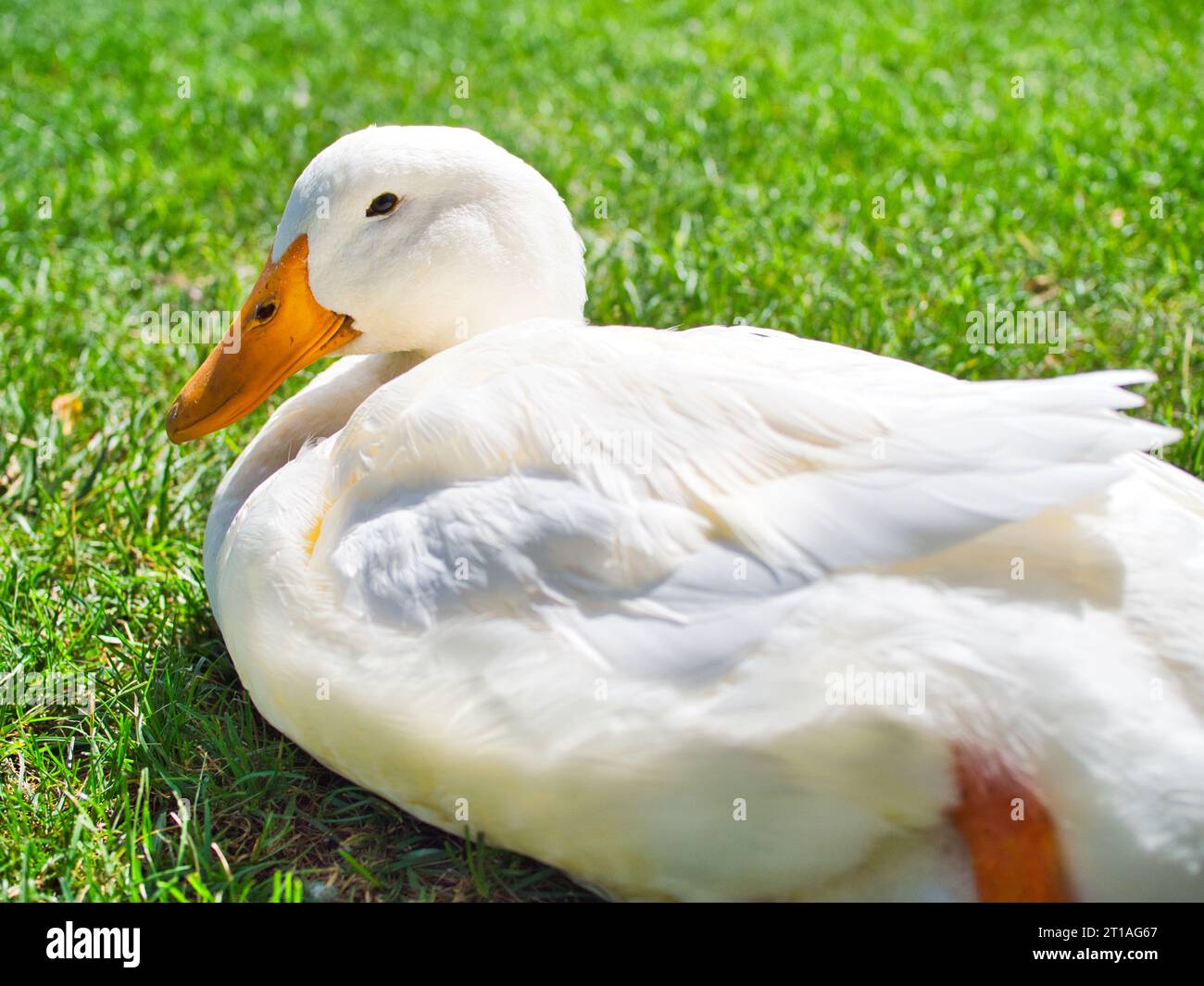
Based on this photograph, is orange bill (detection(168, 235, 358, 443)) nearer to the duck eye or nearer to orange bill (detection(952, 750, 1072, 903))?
the duck eye

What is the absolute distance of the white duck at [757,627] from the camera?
5.74 ft

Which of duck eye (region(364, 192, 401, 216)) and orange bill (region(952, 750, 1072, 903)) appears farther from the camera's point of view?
duck eye (region(364, 192, 401, 216))

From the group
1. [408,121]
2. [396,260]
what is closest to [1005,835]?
[396,260]

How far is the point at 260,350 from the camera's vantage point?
2.70m

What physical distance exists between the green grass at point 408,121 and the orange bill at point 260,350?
38 centimetres

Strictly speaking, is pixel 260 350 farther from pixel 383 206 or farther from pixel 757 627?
pixel 757 627

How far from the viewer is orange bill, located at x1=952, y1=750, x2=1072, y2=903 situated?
1.75m

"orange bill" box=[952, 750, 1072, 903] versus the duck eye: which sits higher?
the duck eye

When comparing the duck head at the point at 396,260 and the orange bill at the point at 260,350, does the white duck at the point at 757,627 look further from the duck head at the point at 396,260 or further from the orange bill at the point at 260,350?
the orange bill at the point at 260,350

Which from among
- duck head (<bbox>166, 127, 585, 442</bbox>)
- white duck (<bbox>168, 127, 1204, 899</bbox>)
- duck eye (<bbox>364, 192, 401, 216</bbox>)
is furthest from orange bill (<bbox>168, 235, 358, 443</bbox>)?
white duck (<bbox>168, 127, 1204, 899</bbox>)

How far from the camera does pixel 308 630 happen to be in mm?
2041

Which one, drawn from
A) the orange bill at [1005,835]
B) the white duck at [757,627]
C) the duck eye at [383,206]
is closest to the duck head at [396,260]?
the duck eye at [383,206]
